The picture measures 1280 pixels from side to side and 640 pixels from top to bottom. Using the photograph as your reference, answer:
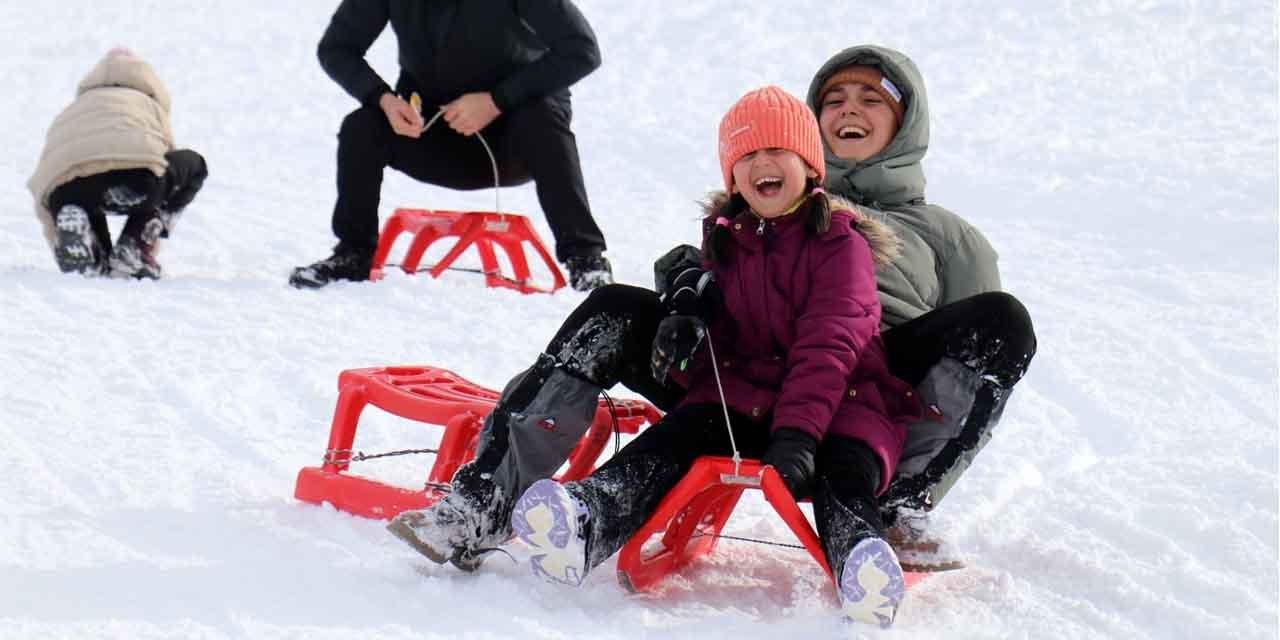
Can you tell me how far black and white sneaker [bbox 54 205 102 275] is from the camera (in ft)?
14.6

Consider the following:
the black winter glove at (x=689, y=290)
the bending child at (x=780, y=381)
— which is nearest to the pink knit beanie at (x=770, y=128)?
the bending child at (x=780, y=381)

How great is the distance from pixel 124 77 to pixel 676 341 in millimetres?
3272

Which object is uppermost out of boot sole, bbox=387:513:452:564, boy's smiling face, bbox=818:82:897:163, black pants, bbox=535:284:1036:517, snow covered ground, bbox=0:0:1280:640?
boy's smiling face, bbox=818:82:897:163

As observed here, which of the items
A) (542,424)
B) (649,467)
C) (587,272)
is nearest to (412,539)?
(542,424)

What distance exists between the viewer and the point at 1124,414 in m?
3.54

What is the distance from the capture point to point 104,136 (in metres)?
4.58

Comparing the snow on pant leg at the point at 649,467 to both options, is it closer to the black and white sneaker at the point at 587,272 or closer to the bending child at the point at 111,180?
the black and white sneaker at the point at 587,272

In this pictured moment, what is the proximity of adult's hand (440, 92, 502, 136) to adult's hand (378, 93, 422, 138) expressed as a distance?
92 mm

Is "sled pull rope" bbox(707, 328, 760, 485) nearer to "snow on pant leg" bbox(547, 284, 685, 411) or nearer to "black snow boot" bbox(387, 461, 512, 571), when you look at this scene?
"snow on pant leg" bbox(547, 284, 685, 411)

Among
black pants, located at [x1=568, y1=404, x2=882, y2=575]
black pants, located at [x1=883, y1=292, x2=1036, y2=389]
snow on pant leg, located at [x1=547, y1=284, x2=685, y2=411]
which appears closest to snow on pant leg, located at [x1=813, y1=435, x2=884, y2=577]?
black pants, located at [x1=568, y1=404, x2=882, y2=575]

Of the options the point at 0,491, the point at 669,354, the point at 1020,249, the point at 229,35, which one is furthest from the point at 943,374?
the point at 229,35

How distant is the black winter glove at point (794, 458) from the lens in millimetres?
2125

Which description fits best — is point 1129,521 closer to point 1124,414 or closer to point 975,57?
point 1124,414

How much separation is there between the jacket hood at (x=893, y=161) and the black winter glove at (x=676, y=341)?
701 millimetres
